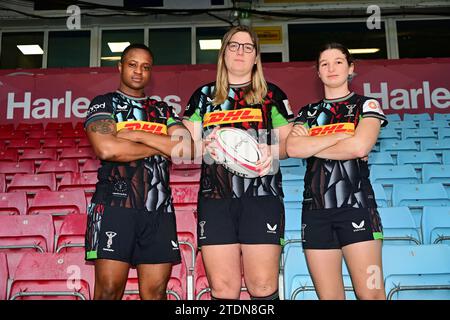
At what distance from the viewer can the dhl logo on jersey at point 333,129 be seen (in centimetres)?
250

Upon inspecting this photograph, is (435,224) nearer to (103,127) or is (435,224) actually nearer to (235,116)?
(235,116)

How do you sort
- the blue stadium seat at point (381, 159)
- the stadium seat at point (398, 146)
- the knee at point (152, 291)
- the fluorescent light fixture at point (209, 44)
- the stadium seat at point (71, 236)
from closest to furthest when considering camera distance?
the knee at point (152, 291), the stadium seat at point (71, 236), the blue stadium seat at point (381, 159), the stadium seat at point (398, 146), the fluorescent light fixture at point (209, 44)

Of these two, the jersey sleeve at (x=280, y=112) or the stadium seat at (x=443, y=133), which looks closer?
the jersey sleeve at (x=280, y=112)

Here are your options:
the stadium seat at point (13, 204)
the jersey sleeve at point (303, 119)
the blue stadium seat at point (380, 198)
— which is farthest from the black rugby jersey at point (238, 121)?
the stadium seat at point (13, 204)

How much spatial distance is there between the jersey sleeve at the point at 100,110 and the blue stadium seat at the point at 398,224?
2.00 metres

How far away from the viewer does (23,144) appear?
6457mm

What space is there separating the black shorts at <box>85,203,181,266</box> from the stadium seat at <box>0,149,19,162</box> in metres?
4.07

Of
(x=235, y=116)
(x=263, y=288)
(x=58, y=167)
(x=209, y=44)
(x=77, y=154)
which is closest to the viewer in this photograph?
(x=263, y=288)

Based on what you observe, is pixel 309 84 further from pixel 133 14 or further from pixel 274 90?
pixel 274 90

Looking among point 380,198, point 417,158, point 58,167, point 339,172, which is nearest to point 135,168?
point 339,172

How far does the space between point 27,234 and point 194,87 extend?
4.42 metres

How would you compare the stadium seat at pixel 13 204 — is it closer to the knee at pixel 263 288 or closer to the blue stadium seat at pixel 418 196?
the knee at pixel 263 288

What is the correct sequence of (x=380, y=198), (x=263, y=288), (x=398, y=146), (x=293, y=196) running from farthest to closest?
(x=398, y=146), (x=293, y=196), (x=380, y=198), (x=263, y=288)

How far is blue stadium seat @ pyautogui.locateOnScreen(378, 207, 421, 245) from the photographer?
3486 mm
